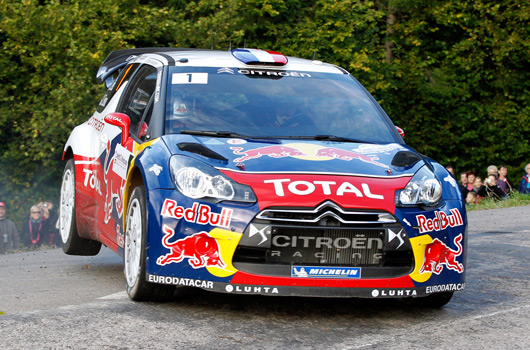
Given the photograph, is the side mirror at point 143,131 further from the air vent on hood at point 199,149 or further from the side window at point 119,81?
the side window at point 119,81

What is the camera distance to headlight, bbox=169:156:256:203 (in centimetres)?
541

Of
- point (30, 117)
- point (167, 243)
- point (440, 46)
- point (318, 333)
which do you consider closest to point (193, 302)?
point (167, 243)

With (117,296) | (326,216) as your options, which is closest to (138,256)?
(117,296)

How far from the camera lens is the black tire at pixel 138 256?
5.73 m

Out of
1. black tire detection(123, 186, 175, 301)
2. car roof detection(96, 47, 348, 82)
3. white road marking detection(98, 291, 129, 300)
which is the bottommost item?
white road marking detection(98, 291, 129, 300)

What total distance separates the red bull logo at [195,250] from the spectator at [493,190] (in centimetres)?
1302

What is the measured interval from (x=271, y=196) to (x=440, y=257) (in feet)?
3.79

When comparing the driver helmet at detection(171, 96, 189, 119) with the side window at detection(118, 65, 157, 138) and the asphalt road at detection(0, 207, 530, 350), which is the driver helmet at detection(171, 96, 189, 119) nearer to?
the side window at detection(118, 65, 157, 138)

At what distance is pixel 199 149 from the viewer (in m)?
5.78

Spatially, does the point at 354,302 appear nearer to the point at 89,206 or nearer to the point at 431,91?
the point at 89,206

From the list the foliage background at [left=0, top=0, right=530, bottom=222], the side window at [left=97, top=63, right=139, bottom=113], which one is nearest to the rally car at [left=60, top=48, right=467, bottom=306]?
the side window at [left=97, top=63, right=139, bottom=113]

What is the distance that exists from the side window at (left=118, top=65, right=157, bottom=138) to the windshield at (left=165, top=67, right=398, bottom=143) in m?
0.26

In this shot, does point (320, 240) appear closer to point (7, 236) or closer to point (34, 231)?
point (7, 236)

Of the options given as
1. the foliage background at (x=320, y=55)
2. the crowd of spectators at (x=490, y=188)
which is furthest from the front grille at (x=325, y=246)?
the foliage background at (x=320, y=55)
